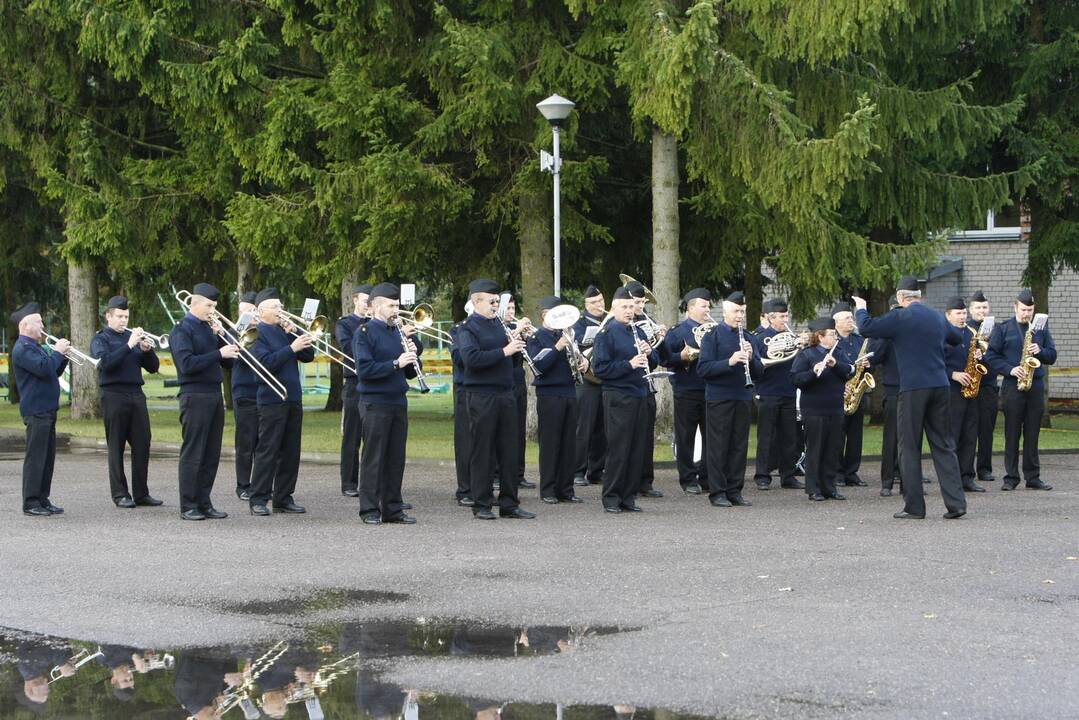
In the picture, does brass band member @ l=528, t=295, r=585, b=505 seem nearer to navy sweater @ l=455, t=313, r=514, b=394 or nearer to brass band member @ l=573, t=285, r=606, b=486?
brass band member @ l=573, t=285, r=606, b=486

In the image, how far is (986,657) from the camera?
7.57m

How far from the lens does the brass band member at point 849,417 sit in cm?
1617

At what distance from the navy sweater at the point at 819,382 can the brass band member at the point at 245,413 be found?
5.45 meters

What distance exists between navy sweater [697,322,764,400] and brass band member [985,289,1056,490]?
3.21 meters

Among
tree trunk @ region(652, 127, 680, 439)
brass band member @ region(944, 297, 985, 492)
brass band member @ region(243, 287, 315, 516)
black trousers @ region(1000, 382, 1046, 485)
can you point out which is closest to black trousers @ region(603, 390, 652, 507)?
brass band member @ region(243, 287, 315, 516)

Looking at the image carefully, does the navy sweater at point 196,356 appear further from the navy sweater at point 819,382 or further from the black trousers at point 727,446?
the navy sweater at point 819,382

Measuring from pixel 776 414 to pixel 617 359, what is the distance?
118 inches

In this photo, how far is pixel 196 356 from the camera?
13586mm

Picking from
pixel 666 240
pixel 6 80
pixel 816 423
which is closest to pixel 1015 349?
pixel 816 423

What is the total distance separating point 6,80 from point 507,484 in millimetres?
17311

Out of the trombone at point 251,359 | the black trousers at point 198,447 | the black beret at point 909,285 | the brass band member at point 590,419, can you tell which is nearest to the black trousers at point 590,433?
the brass band member at point 590,419

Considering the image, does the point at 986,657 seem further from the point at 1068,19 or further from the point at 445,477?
the point at 1068,19

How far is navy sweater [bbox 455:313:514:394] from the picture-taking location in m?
13.2

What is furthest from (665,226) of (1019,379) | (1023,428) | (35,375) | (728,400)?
(35,375)
